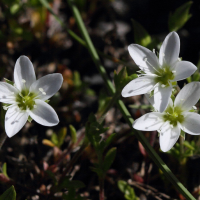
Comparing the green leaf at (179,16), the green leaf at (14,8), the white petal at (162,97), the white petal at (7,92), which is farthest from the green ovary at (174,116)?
the green leaf at (14,8)

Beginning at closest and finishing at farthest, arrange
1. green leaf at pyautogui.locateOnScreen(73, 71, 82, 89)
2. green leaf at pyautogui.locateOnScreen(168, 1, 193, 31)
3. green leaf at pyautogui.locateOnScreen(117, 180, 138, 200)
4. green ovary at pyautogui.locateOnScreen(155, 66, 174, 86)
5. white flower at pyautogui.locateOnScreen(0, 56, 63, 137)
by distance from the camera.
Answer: white flower at pyautogui.locateOnScreen(0, 56, 63, 137)
green ovary at pyautogui.locateOnScreen(155, 66, 174, 86)
green leaf at pyautogui.locateOnScreen(117, 180, 138, 200)
green leaf at pyautogui.locateOnScreen(168, 1, 193, 31)
green leaf at pyautogui.locateOnScreen(73, 71, 82, 89)

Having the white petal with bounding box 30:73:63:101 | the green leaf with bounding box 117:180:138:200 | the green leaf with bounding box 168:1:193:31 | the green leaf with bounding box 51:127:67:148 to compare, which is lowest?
the green leaf with bounding box 117:180:138:200

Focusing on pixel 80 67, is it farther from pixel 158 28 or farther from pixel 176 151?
pixel 176 151

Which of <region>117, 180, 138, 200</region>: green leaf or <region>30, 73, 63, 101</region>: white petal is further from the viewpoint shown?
<region>117, 180, 138, 200</region>: green leaf

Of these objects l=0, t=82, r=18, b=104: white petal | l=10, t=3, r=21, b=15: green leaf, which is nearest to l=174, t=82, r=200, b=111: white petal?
l=0, t=82, r=18, b=104: white petal

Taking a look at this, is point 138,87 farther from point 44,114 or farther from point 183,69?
point 44,114

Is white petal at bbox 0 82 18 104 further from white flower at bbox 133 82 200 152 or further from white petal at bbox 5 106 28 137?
white flower at bbox 133 82 200 152

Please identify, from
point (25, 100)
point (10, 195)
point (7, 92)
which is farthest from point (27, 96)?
point (10, 195)

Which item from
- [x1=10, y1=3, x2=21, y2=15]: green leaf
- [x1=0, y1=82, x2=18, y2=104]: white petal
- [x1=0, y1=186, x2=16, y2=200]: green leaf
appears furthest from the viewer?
[x1=10, y1=3, x2=21, y2=15]: green leaf
